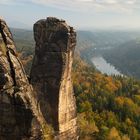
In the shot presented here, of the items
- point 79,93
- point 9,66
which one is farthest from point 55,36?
point 79,93

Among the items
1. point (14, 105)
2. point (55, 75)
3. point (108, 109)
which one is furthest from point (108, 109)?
point (14, 105)

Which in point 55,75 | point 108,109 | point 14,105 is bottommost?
point 108,109

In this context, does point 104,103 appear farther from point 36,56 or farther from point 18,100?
point 18,100

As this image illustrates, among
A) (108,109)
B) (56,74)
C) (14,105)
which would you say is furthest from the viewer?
(108,109)

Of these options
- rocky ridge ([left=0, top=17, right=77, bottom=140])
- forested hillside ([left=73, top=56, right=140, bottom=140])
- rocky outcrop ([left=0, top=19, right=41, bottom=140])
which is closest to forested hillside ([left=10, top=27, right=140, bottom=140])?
forested hillside ([left=73, top=56, right=140, bottom=140])

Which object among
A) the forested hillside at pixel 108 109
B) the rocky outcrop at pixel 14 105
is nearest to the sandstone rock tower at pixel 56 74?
the rocky outcrop at pixel 14 105

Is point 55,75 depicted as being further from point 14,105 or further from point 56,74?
point 14,105

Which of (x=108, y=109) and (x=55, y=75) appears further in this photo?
(x=108, y=109)
